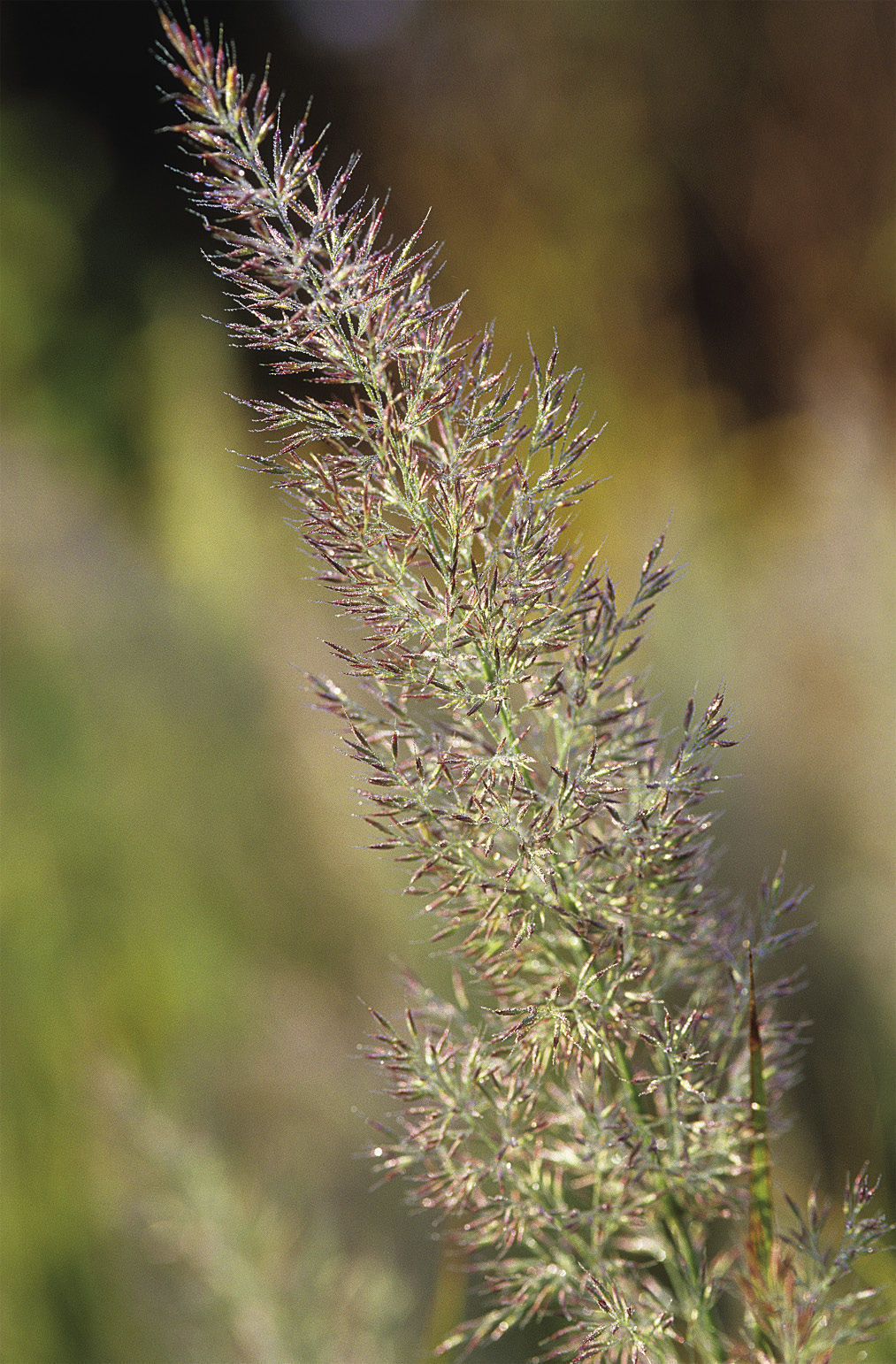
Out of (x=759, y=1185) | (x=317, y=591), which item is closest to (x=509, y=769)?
(x=759, y=1185)

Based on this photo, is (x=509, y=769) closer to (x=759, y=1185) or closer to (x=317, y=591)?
(x=759, y=1185)

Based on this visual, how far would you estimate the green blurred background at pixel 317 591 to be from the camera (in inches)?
26.1

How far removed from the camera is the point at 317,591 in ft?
3.90

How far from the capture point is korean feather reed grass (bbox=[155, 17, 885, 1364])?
23cm

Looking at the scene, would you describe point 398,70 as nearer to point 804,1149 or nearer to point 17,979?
point 17,979

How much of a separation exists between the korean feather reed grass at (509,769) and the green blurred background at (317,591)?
39 millimetres

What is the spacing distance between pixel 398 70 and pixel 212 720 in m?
1.74

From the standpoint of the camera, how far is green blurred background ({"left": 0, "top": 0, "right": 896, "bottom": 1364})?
66 cm

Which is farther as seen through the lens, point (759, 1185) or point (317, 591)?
point (317, 591)

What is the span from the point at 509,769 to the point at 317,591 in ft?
3.22

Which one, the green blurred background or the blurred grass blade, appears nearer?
the blurred grass blade

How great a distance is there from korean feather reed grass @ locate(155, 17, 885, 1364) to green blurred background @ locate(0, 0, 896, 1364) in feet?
0.13

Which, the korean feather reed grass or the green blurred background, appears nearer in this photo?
the korean feather reed grass

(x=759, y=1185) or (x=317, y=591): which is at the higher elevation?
(x=317, y=591)
